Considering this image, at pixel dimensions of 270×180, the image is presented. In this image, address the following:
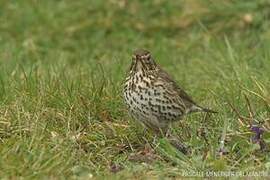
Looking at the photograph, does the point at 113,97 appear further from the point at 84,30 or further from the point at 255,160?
the point at 84,30

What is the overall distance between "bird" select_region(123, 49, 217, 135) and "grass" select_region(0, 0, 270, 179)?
0.11 metres

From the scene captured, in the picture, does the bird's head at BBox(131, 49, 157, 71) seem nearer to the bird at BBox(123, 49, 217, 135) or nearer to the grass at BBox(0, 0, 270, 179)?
the bird at BBox(123, 49, 217, 135)

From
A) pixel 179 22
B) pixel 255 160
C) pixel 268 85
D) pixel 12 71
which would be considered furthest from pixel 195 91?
pixel 179 22

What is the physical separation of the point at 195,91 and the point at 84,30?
3447 millimetres

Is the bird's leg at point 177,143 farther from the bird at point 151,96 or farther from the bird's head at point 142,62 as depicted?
the bird's head at point 142,62

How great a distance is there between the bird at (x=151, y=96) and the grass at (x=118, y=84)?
0.37 feet

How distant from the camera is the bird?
270 inches

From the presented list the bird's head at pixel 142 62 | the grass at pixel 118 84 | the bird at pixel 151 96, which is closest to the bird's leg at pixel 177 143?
the grass at pixel 118 84

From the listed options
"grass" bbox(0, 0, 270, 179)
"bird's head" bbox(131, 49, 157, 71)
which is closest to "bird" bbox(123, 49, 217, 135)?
"bird's head" bbox(131, 49, 157, 71)

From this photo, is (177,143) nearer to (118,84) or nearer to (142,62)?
(142,62)

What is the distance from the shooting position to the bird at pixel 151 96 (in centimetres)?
685

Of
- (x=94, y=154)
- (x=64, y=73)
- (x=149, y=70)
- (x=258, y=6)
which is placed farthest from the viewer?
(x=258, y=6)

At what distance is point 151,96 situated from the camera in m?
6.91

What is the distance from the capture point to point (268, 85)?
7.51 meters
